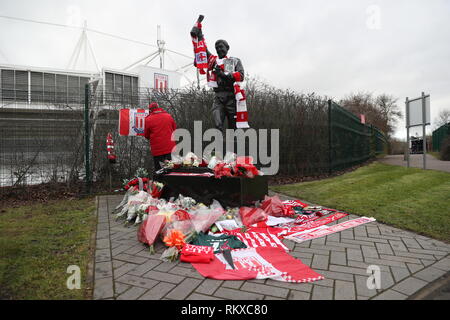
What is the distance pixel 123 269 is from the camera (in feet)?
8.54

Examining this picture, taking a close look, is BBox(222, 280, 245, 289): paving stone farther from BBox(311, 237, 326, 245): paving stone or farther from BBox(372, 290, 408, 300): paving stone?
BBox(311, 237, 326, 245): paving stone

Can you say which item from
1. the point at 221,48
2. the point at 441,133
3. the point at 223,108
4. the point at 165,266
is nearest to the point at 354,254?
the point at 165,266

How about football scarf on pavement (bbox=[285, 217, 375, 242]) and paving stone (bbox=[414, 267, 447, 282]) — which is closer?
paving stone (bbox=[414, 267, 447, 282])

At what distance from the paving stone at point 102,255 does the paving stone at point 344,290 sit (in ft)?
7.01

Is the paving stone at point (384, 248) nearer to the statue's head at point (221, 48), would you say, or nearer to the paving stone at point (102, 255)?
the paving stone at point (102, 255)

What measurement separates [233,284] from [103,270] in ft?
3.97

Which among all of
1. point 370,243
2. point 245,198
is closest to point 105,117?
point 245,198

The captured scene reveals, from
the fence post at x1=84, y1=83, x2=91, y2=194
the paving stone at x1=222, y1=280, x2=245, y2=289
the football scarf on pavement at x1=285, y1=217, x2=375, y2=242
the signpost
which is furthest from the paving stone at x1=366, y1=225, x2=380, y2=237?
the signpost

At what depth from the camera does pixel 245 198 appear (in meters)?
4.57

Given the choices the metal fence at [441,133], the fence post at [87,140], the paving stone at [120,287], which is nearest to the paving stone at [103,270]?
the paving stone at [120,287]

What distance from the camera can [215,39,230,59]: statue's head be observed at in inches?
215

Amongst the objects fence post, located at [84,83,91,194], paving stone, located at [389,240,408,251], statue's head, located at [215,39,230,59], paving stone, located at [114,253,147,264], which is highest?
statue's head, located at [215,39,230,59]
